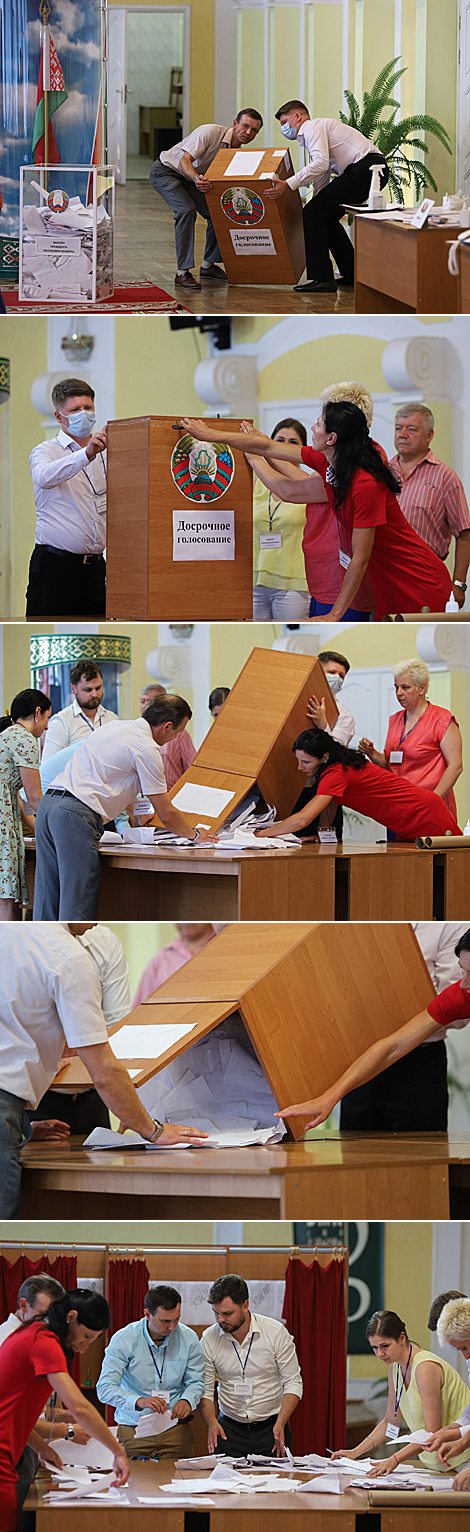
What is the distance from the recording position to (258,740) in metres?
4.77

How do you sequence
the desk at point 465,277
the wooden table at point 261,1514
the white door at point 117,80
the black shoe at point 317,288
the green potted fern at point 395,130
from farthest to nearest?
the white door at point 117,80, the green potted fern at point 395,130, the black shoe at point 317,288, the desk at point 465,277, the wooden table at point 261,1514

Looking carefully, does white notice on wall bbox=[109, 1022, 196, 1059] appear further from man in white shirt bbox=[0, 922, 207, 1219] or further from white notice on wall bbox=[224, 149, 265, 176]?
white notice on wall bbox=[224, 149, 265, 176]

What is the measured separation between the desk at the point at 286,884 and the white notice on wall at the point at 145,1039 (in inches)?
18.1

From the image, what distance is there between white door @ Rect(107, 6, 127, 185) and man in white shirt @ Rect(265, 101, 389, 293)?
3.09 m

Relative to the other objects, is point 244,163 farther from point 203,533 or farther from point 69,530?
point 203,533

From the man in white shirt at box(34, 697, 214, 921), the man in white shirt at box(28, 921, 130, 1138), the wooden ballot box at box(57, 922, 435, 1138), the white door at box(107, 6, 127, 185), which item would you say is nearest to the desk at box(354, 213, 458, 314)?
the man in white shirt at box(34, 697, 214, 921)

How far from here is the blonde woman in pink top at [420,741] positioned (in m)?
4.89

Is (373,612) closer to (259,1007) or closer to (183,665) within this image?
(183,665)

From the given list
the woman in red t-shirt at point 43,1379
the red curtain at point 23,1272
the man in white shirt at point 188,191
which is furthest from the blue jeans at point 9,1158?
the man in white shirt at point 188,191

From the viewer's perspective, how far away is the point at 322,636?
4957 millimetres

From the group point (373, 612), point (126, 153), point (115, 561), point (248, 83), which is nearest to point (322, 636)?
point (373, 612)

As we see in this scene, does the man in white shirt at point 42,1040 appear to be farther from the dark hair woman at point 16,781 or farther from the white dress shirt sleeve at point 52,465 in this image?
the white dress shirt sleeve at point 52,465

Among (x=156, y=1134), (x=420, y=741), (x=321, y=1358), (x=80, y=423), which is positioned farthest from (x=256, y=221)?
(x=321, y=1358)

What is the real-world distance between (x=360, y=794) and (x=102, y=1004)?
118cm
